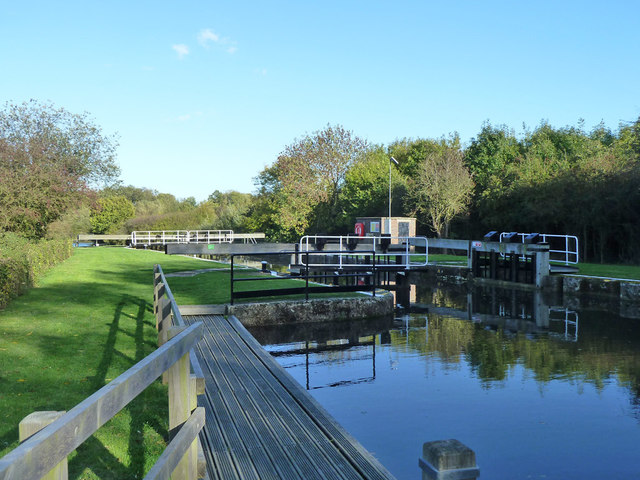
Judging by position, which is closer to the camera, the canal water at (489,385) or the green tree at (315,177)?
Result: the canal water at (489,385)

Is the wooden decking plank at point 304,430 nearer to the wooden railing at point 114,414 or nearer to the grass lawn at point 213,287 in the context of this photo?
the wooden railing at point 114,414

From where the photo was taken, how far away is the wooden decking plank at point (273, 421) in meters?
4.24

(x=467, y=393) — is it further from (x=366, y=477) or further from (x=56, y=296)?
(x=56, y=296)

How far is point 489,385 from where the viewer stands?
783 cm

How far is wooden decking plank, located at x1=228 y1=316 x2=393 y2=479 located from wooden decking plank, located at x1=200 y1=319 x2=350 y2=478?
6.0 inches

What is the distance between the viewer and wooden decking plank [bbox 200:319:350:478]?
424 centimetres

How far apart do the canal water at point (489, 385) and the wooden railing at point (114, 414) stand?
2.76 metres

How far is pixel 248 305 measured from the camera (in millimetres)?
11836

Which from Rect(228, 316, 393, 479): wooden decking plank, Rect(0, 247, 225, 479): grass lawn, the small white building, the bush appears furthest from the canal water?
the small white building

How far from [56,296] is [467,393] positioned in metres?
10.1

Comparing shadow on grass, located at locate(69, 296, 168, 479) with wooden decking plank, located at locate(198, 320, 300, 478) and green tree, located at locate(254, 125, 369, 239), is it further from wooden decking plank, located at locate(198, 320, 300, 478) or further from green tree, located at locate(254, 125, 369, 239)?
green tree, located at locate(254, 125, 369, 239)

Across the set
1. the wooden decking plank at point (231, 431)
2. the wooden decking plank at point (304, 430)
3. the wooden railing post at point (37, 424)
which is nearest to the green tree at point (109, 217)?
the wooden decking plank at point (304, 430)

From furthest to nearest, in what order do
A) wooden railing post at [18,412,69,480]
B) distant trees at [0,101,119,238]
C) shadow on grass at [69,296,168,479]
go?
distant trees at [0,101,119,238], shadow on grass at [69,296,168,479], wooden railing post at [18,412,69,480]

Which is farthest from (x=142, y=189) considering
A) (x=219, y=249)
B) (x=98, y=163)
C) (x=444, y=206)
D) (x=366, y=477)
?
(x=366, y=477)
